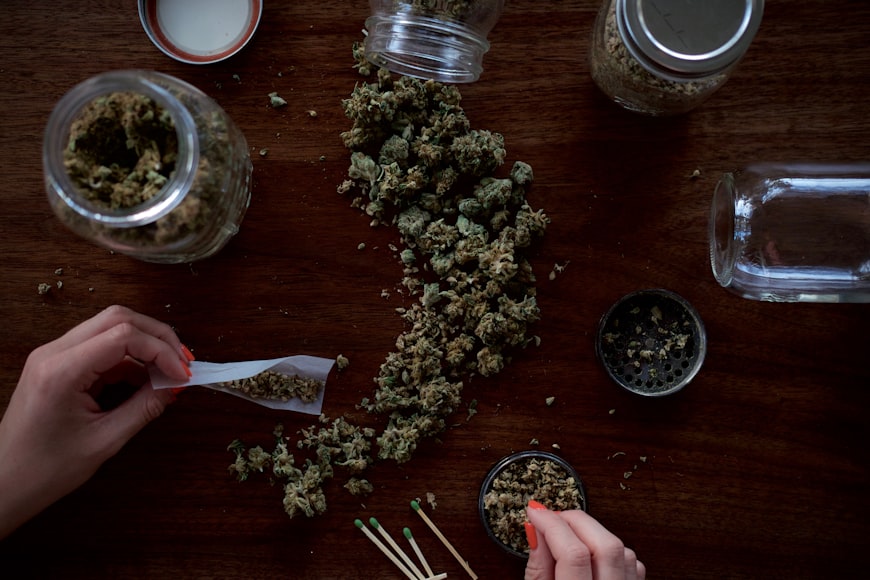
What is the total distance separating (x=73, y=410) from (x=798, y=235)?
47.4 inches

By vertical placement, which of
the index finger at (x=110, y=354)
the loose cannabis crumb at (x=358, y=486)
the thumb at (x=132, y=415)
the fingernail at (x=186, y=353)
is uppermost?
the index finger at (x=110, y=354)

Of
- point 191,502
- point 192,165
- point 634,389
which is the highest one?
point 192,165

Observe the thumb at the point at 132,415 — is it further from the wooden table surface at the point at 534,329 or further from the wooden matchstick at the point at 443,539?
the wooden matchstick at the point at 443,539

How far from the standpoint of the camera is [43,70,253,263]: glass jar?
0.91 metres

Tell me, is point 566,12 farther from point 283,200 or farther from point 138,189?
point 138,189

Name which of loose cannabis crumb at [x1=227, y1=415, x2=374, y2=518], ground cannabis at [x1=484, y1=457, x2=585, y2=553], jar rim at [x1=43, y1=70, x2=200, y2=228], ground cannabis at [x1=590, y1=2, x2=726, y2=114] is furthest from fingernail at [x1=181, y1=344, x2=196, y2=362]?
ground cannabis at [x1=590, y1=2, x2=726, y2=114]

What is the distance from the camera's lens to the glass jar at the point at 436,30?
107 cm

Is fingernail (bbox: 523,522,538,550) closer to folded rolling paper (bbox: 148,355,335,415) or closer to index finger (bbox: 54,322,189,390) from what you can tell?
folded rolling paper (bbox: 148,355,335,415)

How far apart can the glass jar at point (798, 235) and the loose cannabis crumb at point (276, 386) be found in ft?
2.44

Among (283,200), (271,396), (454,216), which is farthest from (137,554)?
(454,216)

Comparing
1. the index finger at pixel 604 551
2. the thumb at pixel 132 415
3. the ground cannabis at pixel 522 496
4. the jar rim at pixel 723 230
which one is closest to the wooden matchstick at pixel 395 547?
the ground cannabis at pixel 522 496

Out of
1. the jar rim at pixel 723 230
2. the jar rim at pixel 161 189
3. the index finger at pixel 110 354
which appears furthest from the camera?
the jar rim at pixel 723 230

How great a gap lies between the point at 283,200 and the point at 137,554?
0.69 metres

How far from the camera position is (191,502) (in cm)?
122
